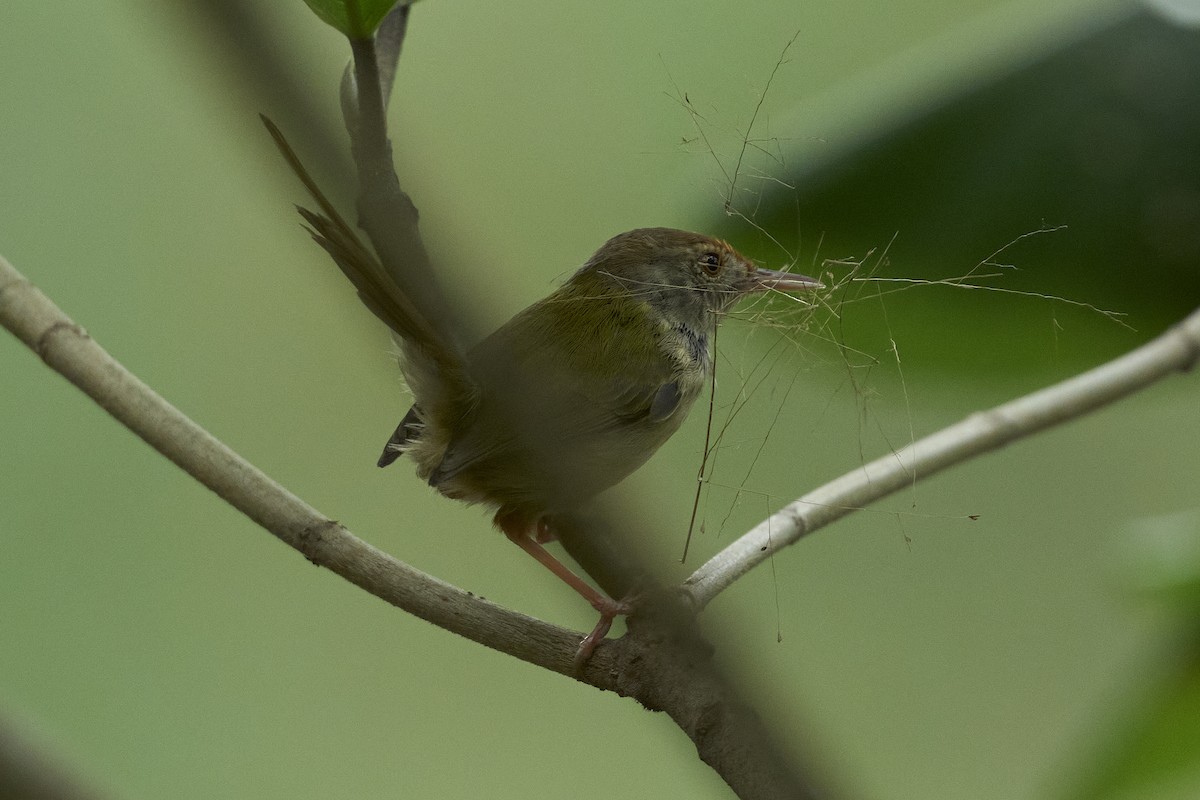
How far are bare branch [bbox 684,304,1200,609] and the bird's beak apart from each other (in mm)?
272

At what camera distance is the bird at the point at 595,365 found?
163cm

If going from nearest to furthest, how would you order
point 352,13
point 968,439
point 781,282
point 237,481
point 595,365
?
point 352,13, point 237,481, point 968,439, point 781,282, point 595,365

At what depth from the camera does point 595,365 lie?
187 cm

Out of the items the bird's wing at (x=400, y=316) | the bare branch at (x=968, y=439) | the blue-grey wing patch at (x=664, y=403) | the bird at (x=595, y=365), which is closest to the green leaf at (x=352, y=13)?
the bird's wing at (x=400, y=316)

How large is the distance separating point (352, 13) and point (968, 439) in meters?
1.06

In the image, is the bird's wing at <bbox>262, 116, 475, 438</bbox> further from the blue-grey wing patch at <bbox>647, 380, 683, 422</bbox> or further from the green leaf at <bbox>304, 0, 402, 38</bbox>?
the blue-grey wing patch at <bbox>647, 380, 683, 422</bbox>

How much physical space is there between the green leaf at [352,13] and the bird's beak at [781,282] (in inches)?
29.2

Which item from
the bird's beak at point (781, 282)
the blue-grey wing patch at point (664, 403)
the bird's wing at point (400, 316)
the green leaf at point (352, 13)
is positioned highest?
the green leaf at point (352, 13)

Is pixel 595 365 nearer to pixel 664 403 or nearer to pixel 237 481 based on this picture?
pixel 664 403

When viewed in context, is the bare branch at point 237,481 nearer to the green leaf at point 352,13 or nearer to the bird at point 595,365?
the bird at point 595,365

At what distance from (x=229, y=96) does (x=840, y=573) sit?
2.21m

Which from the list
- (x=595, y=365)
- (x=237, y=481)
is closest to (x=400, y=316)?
(x=237, y=481)

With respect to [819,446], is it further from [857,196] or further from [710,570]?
[857,196]

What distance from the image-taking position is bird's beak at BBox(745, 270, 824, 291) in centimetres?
163
